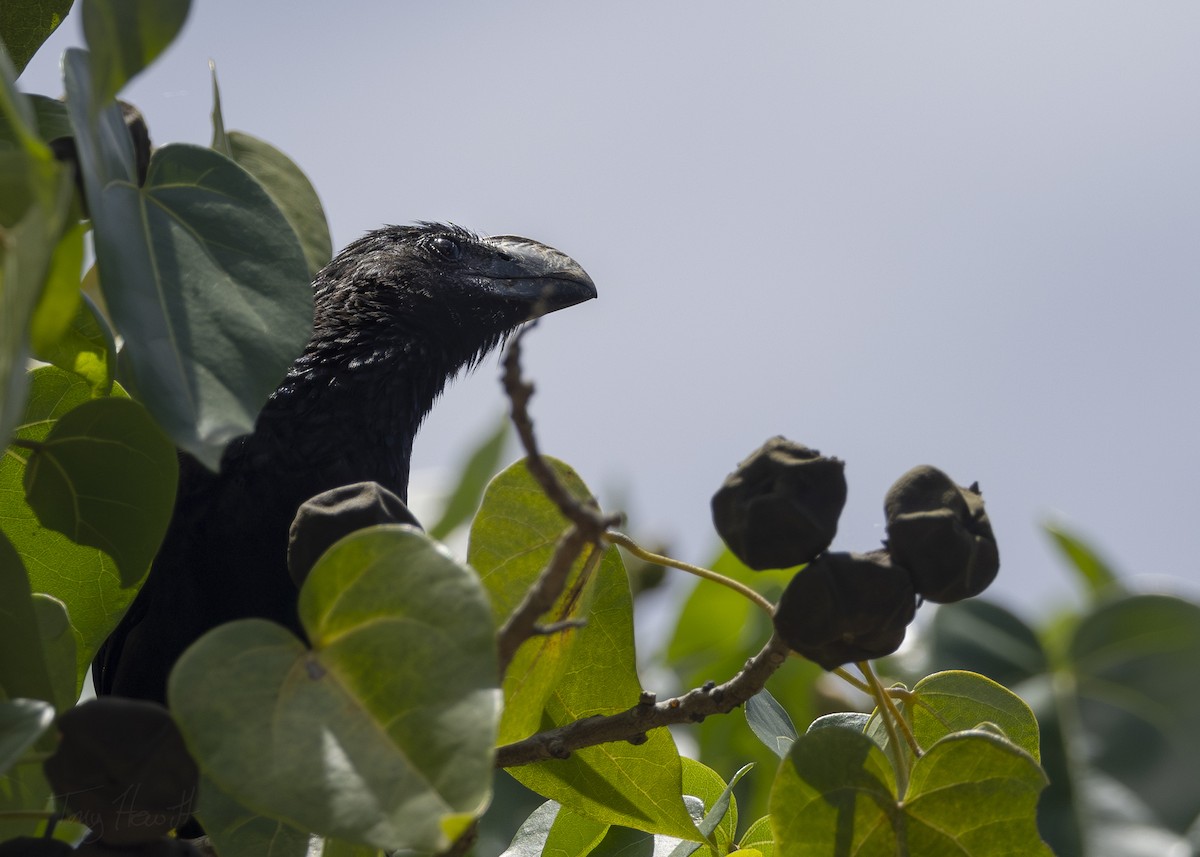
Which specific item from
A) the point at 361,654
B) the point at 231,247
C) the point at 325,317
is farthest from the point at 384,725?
the point at 325,317

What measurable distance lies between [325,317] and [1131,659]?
2.33 metres

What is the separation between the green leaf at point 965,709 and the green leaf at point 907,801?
0.18 metres

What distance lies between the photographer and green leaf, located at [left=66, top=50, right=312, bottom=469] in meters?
1.16

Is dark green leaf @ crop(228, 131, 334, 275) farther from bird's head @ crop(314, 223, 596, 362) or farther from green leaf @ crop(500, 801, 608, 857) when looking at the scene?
green leaf @ crop(500, 801, 608, 857)

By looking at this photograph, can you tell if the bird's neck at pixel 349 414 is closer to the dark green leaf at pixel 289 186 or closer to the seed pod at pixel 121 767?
the dark green leaf at pixel 289 186

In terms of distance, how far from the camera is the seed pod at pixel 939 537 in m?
1.32

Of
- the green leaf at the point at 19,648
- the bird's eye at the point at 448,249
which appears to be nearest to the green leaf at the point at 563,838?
the green leaf at the point at 19,648

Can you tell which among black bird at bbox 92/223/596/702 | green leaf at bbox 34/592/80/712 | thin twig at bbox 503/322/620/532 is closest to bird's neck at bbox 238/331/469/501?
black bird at bbox 92/223/596/702

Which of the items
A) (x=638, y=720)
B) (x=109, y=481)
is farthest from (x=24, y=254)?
(x=638, y=720)

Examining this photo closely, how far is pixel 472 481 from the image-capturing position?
3770 mm

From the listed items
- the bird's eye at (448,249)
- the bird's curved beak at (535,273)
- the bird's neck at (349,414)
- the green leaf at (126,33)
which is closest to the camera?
the green leaf at (126,33)

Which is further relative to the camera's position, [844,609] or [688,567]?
[688,567]

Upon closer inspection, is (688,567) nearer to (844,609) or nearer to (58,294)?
(844,609)

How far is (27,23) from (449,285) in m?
1.78
